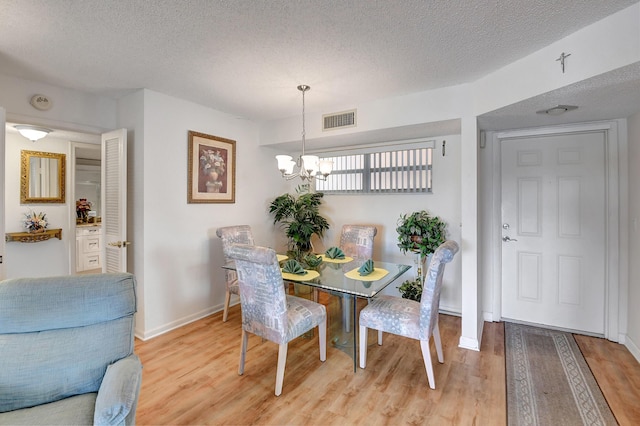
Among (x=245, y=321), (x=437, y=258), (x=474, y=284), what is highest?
(x=437, y=258)

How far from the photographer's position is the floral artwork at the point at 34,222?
3.88 metres

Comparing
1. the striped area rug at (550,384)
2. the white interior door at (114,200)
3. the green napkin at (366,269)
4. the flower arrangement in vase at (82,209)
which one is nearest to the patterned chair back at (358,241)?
the green napkin at (366,269)

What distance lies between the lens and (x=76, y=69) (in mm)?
2369

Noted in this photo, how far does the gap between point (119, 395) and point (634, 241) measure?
12.4 ft

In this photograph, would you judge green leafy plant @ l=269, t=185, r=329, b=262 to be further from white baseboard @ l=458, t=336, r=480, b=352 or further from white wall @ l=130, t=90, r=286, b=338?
white baseboard @ l=458, t=336, r=480, b=352

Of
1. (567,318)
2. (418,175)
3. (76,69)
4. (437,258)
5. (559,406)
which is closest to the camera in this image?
(559,406)

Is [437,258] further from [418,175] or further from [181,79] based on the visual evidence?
Answer: [181,79]

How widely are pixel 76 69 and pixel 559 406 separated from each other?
170 inches

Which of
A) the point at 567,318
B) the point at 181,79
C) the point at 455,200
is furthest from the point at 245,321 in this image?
the point at 567,318

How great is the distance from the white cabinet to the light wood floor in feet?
11.0

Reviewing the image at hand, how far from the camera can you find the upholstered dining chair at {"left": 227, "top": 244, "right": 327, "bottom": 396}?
1926mm

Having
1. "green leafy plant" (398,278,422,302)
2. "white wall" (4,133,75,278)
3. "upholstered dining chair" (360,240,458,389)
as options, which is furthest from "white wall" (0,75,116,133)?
"green leafy plant" (398,278,422,302)

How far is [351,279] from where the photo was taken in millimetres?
2369

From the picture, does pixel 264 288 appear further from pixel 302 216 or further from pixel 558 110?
pixel 558 110
